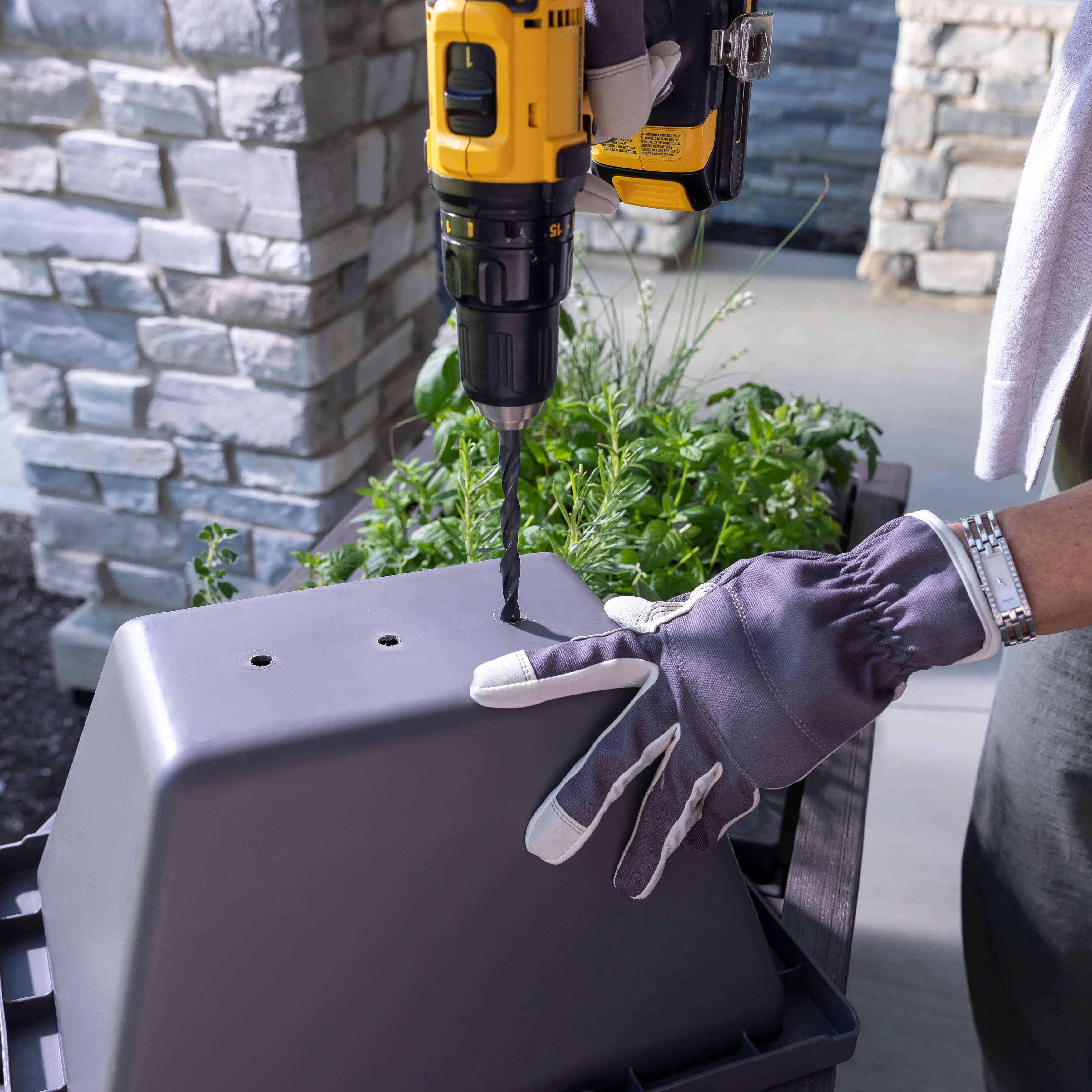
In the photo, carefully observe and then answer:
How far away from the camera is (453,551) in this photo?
1.05 meters

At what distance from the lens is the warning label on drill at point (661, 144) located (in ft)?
2.56

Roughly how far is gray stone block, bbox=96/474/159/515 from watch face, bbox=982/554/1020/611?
5.62 feet

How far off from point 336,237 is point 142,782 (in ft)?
4.52

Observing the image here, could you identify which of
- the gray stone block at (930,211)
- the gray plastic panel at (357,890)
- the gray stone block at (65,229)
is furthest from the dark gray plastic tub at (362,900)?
the gray stone block at (930,211)

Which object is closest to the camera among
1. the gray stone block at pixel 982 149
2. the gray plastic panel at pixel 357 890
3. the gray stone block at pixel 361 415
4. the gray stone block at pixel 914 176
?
the gray plastic panel at pixel 357 890

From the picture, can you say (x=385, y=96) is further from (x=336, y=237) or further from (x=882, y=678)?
(x=882, y=678)

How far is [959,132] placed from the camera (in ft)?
12.4

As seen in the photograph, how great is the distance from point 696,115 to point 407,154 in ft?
4.23

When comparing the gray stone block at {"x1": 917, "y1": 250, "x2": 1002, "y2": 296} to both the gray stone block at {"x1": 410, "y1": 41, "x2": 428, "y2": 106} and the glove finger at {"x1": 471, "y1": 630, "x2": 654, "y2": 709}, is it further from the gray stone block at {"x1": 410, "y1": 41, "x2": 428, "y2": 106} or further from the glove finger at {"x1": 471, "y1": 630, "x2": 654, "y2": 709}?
the glove finger at {"x1": 471, "y1": 630, "x2": 654, "y2": 709}

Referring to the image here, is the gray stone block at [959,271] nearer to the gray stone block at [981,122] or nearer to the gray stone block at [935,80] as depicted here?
the gray stone block at [981,122]

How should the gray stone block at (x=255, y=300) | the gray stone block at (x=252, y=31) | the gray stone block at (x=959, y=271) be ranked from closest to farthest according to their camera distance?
the gray stone block at (x=252, y=31) < the gray stone block at (x=255, y=300) < the gray stone block at (x=959, y=271)

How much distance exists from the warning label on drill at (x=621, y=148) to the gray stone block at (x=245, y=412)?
1.10m

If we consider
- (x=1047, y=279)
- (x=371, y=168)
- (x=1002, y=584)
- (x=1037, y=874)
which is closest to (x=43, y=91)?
(x=371, y=168)

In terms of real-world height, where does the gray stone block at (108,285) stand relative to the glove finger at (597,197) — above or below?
below
